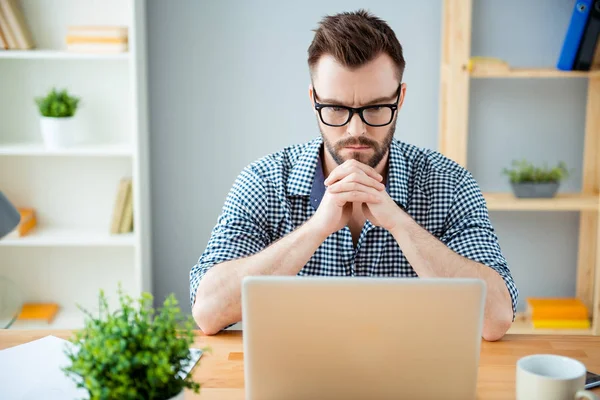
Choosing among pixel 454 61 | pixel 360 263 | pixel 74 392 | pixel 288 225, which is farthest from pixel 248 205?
pixel 454 61

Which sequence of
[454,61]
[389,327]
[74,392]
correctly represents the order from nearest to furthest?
1. [389,327]
2. [74,392]
3. [454,61]

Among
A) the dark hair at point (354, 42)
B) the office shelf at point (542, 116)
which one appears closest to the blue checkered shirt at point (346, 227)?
the dark hair at point (354, 42)

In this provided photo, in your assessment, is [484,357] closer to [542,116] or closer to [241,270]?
[241,270]

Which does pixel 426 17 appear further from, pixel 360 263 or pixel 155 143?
pixel 360 263

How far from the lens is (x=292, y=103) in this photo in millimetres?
3131

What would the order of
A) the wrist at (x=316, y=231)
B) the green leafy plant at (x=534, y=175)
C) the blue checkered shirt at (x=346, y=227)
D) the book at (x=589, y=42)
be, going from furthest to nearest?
the green leafy plant at (x=534, y=175) → the book at (x=589, y=42) → the blue checkered shirt at (x=346, y=227) → the wrist at (x=316, y=231)

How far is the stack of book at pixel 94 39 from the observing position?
285 cm

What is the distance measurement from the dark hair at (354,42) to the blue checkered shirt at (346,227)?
0.92ft

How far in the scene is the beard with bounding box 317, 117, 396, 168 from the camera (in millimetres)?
1744

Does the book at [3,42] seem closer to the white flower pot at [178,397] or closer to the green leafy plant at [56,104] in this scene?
the green leafy plant at [56,104]

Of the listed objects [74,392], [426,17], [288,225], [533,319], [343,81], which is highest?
[426,17]

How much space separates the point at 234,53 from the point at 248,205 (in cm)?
144

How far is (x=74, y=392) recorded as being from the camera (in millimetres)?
1133

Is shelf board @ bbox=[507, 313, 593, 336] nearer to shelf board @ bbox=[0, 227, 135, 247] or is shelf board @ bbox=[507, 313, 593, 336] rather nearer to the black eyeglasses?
the black eyeglasses
